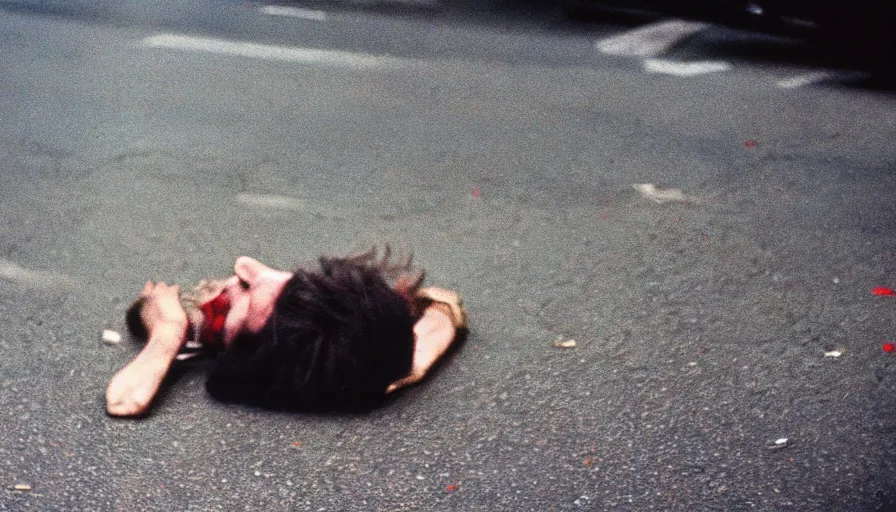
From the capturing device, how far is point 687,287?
13.3 ft

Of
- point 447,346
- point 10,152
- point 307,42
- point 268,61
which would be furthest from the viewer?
point 307,42

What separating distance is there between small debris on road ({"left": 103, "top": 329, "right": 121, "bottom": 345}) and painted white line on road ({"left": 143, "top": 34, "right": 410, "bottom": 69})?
350 cm

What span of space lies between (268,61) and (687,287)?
11.9ft

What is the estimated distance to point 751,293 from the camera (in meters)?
4.01

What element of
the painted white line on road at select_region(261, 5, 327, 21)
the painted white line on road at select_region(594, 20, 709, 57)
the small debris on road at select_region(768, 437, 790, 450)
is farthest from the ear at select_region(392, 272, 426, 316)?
the painted white line on road at select_region(261, 5, 327, 21)

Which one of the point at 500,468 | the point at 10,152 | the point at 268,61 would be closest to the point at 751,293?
the point at 500,468

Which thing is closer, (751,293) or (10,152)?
(751,293)

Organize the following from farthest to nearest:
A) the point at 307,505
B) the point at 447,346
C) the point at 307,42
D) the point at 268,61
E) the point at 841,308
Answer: the point at 307,42
the point at 268,61
the point at 841,308
the point at 447,346
the point at 307,505

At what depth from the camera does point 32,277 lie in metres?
4.05

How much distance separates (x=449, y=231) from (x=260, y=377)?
1.48 meters

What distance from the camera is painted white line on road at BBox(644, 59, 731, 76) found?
22.9 ft

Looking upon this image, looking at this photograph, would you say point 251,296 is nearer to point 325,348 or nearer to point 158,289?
point 325,348

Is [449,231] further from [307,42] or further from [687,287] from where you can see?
[307,42]

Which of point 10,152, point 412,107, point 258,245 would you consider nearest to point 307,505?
point 258,245
